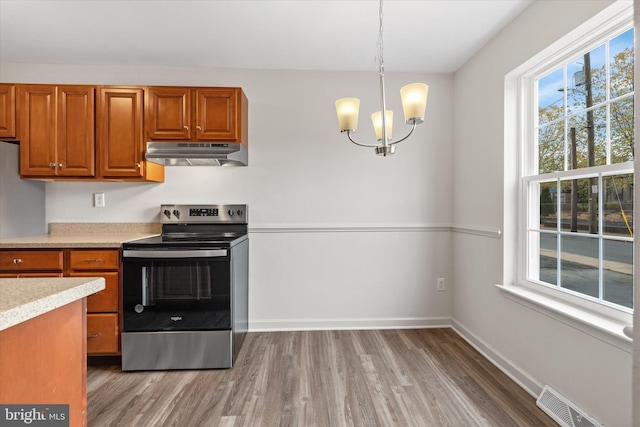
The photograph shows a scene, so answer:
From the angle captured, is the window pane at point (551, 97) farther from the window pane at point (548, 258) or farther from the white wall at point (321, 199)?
the white wall at point (321, 199)

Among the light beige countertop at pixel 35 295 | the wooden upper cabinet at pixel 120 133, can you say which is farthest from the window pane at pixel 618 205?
the wooden upper cabinet at pixel 120 133

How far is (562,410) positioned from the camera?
6.00 ft

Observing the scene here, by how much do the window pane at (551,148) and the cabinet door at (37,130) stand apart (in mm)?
3635

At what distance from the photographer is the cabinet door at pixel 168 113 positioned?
2.80 meters

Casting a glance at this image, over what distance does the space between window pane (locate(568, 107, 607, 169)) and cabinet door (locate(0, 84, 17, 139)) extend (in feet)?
13.0

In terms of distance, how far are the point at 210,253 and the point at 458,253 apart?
223 centimetres

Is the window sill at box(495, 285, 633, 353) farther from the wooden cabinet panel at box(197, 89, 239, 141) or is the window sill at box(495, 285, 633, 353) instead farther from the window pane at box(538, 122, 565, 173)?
the wooden cabinet panel at box(197, 89, 239, 141)

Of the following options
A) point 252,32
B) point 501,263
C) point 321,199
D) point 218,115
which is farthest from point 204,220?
point 501,263

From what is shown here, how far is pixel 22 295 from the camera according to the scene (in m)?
0.84

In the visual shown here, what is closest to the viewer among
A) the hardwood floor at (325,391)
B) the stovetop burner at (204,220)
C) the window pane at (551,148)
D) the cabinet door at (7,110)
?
the hardwood floor at (325,391)

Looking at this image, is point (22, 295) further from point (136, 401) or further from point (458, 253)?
point (458, 253)

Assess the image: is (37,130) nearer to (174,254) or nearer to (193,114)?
(193,114)

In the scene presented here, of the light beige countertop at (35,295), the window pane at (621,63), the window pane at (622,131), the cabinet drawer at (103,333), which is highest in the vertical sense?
the window pane at (621,63)

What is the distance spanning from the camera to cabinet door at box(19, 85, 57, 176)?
2.73m
